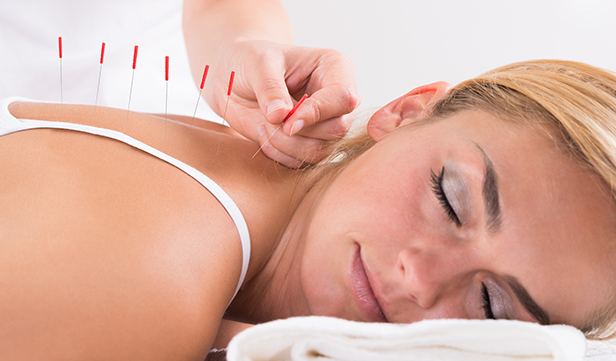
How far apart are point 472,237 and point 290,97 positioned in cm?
60

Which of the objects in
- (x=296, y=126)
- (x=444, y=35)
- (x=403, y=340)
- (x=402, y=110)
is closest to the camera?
(x=403, y=340)

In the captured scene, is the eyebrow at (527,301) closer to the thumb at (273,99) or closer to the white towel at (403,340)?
the white towel at (403,340)

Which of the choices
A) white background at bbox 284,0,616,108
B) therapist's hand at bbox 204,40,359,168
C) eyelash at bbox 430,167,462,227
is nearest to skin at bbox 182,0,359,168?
therapist's hand at bbox 204,40,359,168

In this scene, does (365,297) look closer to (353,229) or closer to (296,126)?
(353,229)

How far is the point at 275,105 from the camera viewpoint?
1291mm

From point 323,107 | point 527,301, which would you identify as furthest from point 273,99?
point 527,301

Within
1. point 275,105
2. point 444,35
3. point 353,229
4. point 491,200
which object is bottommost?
point 353,229

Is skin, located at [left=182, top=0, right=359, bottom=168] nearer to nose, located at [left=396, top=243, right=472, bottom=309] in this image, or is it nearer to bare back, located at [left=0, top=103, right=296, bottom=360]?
bare back, located at [left=0, top=103, right=296, bottom=360]

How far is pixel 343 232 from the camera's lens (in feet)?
3.65

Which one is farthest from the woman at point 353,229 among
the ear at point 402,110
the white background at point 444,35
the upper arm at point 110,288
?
the white background at point 444,35


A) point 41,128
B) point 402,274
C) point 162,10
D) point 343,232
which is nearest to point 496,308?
point 402,274

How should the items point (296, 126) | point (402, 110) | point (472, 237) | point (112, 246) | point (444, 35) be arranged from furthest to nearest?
point (444, 35) → point (402, 110) → point (296, 126) → point (472, 237) → point (112, 246)

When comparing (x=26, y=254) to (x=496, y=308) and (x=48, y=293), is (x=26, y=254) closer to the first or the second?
(x=48, y=293)

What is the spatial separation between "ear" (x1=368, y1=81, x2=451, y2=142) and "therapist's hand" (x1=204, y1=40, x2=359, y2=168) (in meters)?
0.08
